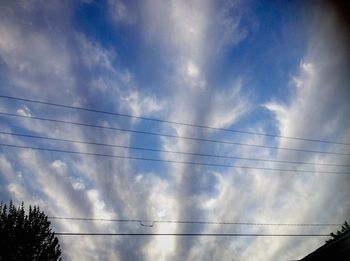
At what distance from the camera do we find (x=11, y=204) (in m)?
21.7

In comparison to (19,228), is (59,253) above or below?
below

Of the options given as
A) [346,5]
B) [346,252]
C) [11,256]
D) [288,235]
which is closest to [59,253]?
[11,256]

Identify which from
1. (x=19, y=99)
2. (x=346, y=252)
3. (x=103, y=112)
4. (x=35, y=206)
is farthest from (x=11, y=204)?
(x=346, y=252)

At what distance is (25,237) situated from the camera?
20766mm

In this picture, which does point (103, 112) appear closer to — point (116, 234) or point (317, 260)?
point (116, 234)

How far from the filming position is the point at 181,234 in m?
13.2

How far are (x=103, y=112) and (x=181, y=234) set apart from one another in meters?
8.31

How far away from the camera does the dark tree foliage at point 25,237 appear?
19.5 meters

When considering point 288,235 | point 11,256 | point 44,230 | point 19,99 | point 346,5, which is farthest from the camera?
point 44,230

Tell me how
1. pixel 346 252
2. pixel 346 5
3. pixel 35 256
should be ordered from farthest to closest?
pixel 35 256 → pixel 346 252 → pixel 346 5

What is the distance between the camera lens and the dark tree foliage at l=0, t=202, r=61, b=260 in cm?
1948

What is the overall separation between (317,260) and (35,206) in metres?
23.8

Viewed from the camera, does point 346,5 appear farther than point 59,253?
No

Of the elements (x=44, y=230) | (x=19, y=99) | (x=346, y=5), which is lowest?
(x=346, y=5)
